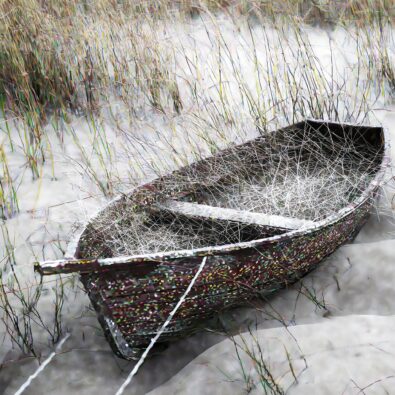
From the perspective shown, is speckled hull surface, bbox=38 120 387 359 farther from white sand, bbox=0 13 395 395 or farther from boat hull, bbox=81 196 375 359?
white sand, bbox=0 13 395 395

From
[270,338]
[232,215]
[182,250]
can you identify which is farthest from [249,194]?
[182,250]

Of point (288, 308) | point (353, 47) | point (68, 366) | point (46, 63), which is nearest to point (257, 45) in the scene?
point (353, 47)

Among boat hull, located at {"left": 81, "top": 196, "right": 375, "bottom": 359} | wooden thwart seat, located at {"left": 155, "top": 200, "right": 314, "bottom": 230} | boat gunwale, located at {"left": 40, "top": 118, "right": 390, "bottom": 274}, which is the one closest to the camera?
boat gunwale, located at {"left": 40, "top": 118, "right": 390, "bottom": 274}

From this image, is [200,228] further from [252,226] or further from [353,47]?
[353,47]

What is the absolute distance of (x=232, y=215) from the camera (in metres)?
2.83

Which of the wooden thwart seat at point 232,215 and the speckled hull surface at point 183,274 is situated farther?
the wooden thwart seat at point 232,215

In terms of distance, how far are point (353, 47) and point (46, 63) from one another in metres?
2.46

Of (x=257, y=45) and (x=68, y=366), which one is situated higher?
(x=257, y=45)

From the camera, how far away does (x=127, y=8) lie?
507 centimetres

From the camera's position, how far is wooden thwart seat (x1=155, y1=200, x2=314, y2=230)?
2.74m

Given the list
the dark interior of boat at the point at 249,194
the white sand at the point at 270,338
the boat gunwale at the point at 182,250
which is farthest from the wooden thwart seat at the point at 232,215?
the white sand at the point at 270,338

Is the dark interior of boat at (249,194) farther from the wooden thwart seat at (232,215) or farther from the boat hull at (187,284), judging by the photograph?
the boat hull at (187,284)

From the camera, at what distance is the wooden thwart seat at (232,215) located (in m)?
2.74

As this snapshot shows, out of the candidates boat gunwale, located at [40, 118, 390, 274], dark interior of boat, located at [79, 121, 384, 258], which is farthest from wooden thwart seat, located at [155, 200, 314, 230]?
boat gunwale, located at [40, 118, 390, 274]
